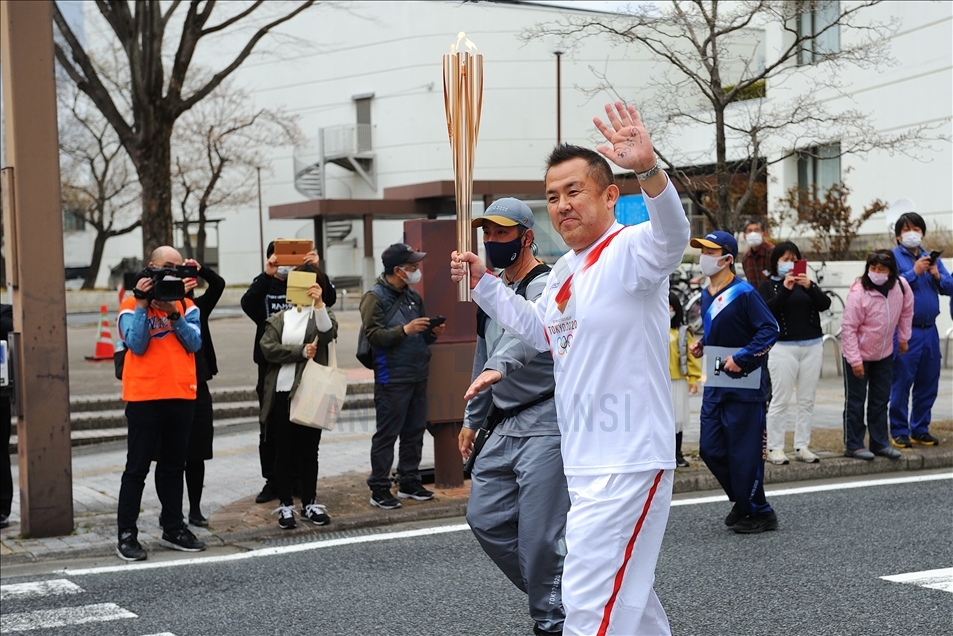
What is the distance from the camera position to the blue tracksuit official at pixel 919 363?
33.9 feet

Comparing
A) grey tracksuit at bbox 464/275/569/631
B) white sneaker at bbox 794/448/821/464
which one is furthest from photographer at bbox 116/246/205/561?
white sneaker at bbox 794/448/821/464

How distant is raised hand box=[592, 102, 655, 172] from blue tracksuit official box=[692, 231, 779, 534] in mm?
4020

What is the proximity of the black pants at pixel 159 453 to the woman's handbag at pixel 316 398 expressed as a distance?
794mm

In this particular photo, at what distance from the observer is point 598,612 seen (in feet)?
11.5

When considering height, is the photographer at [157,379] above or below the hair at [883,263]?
below

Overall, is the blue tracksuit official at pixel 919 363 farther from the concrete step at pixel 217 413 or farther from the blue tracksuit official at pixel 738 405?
the concrete step at pixel 217 413

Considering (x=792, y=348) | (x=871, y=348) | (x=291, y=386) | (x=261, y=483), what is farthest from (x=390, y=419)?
(x=871, y=348)

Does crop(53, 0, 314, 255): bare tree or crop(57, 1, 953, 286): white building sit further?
crop(57, 1, 953, 286): white building

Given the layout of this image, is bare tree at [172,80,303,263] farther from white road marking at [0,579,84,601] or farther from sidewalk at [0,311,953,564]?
white road marking at [0,579,84,601]

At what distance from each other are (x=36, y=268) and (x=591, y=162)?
537cm

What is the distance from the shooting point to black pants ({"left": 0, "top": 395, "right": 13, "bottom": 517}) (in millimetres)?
8281

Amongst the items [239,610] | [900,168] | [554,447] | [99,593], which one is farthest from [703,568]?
[900,168]

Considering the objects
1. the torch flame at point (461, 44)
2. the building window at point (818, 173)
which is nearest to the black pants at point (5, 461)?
the torch flame at point (461, 44)

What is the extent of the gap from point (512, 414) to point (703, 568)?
2247 mm
